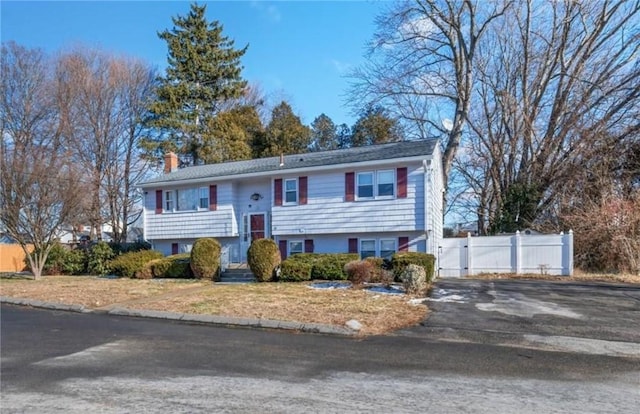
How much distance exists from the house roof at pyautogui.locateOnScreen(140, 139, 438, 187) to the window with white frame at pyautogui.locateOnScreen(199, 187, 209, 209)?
25.3 inches

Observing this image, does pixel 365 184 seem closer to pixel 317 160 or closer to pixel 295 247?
pixel 317 160

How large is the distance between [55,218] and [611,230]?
897 inches

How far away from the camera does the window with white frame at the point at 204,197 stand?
75.1ft

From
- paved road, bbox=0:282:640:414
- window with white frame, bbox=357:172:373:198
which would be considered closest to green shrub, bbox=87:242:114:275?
window with white frame, bbox=357:172:373:198

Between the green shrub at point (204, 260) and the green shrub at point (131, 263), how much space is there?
113 inches

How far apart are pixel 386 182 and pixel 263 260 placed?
600cm

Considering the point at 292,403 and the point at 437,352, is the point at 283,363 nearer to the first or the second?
A: the point at 292,403

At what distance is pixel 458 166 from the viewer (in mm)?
33719

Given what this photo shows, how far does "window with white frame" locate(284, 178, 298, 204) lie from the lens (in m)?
20.9

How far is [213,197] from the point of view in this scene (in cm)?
2264

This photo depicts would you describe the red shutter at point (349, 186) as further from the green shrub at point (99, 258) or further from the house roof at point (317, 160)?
the green shrub at point (99, 258)

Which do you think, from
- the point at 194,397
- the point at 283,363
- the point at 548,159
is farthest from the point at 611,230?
the point at 194,397

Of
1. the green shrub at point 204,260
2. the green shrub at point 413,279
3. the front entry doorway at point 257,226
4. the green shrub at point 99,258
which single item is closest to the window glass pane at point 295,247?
the front entry doorway at point 257,226

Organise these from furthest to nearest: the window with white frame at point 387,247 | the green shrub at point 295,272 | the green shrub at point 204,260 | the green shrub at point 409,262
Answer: the window with white frame at point 387,247 < the green shrub at point 204,260 < the green shrub at point 295,272 < the green shrub at point 409,262
